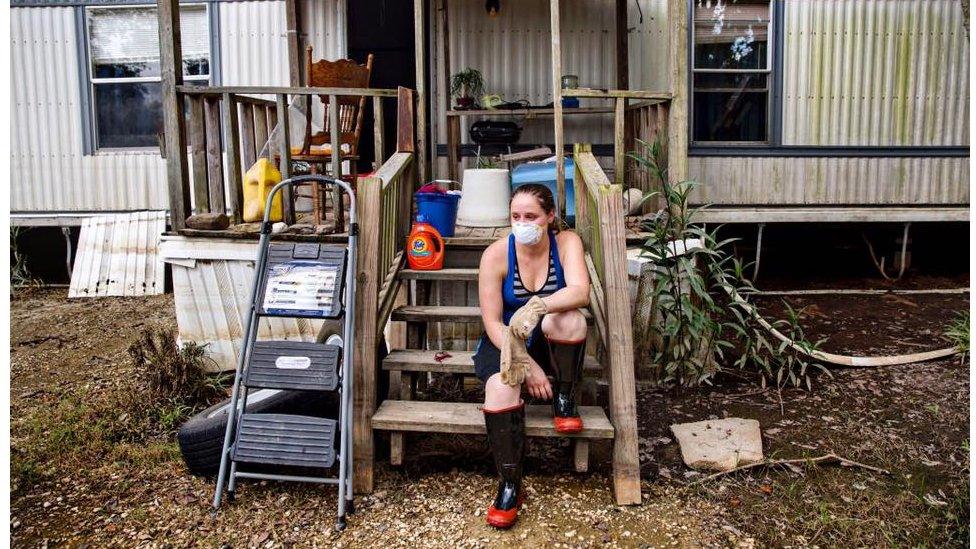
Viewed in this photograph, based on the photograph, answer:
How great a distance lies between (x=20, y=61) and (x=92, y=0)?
104 cm

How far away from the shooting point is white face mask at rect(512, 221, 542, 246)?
3.40m

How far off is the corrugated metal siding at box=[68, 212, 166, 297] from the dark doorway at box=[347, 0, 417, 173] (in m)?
2.81

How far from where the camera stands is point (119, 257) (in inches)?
325

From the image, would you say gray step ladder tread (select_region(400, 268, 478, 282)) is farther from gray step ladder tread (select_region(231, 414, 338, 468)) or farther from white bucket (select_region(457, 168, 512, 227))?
gray step ladder tread (select_region(231, 414, 338, 468))

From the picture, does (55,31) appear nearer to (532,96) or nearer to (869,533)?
(532,96)

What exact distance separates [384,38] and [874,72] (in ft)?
16.6

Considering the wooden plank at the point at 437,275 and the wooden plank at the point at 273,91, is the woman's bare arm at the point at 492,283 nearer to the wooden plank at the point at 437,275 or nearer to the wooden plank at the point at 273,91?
the wooden plank at the point at 437,275

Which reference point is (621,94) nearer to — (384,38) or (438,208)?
(438,208)

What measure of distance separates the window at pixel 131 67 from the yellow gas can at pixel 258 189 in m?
3.18

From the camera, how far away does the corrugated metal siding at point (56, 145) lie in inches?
326

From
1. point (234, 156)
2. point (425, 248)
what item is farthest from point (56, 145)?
point (425, 248)

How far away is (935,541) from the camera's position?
3.13 m

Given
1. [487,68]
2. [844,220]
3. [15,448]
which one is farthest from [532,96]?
[15,448]

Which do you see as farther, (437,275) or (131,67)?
(131,67)
